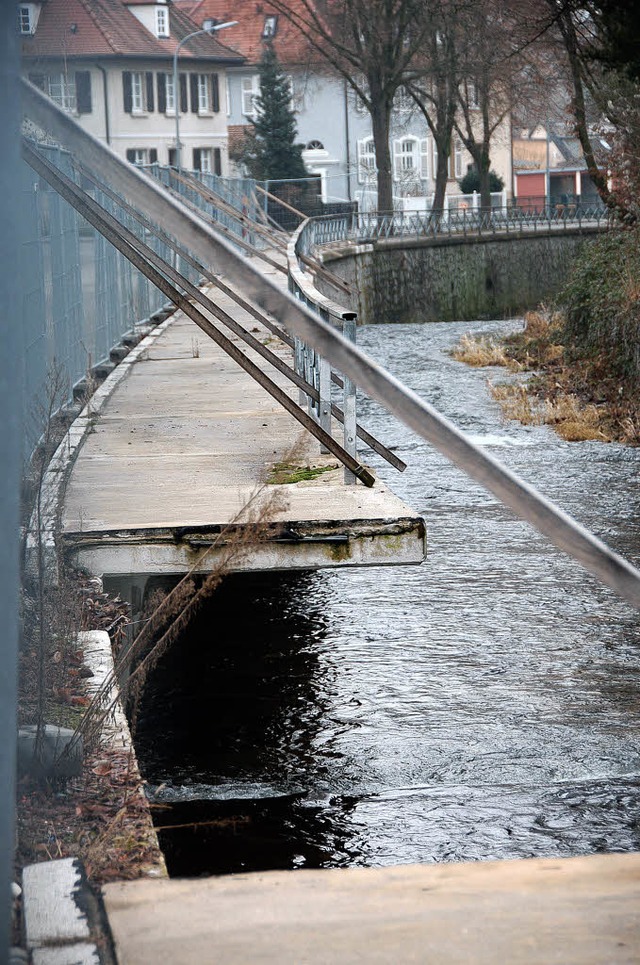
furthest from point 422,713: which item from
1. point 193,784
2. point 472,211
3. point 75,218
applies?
point 472,211

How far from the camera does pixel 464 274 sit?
43062mm

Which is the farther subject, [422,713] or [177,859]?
[422,713]

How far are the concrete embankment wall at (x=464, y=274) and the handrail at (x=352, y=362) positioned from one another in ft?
123

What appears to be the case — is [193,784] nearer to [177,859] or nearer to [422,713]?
[177,859]

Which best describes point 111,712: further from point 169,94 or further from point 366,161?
point 366,161

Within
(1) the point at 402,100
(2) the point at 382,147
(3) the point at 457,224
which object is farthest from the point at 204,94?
(3) the point at 457,224

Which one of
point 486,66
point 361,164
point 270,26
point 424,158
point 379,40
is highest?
point 270,26

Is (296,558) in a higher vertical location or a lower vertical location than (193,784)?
higher

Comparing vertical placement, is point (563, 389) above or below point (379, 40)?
below

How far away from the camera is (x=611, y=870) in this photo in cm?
277

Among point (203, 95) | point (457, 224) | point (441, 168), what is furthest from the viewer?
point (203, 95)

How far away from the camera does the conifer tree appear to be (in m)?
58.7

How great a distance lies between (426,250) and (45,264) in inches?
1351

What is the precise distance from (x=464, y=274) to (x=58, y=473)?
37318 mm
